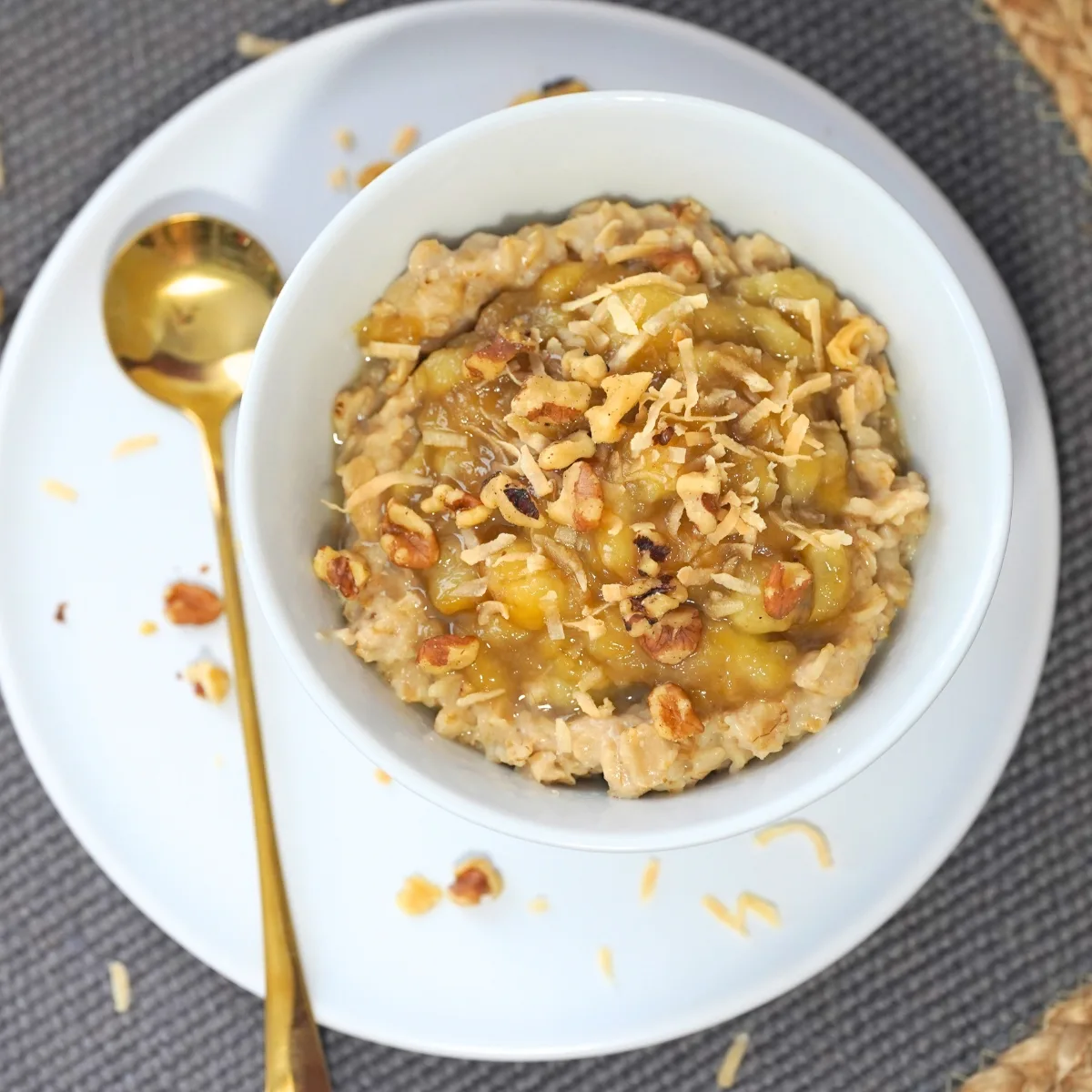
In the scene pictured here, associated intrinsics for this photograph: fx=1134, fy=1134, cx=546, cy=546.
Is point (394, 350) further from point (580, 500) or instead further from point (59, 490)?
point (59, 490)

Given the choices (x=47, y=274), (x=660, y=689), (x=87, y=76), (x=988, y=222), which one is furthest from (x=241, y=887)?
(x=988, y=222)

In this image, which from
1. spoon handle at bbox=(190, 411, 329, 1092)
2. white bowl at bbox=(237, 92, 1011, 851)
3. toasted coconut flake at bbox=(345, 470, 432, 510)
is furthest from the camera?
spoon handle at bbox=(190, 411, 329, 1092)

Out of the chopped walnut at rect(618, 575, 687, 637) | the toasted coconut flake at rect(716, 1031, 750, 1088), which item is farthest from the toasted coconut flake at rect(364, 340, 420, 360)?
the toasted coconut flake at rect(716, 1031, 750, 1088)

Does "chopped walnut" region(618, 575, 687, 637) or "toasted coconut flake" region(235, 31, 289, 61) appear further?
"toasted coconut flake" region(235, 31, 289, 61)

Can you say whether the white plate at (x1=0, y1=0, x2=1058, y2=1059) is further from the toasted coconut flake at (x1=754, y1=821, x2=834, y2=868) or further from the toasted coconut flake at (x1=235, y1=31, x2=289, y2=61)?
the toasted coconut flake at (x1=235, y1=31, x2=289, y2=61)

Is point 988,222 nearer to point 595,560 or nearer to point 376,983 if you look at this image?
point 595,560

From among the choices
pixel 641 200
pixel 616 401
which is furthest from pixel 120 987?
pixel 641 200

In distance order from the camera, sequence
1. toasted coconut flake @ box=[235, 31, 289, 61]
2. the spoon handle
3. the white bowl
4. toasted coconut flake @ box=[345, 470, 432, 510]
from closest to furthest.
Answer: the white bowl, toasted coconut flake @ box=[345, 470, 432, 510], the spoon handle, toasted coconut flake @ box=[235, 31, 289, 61]
